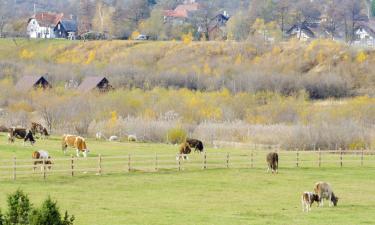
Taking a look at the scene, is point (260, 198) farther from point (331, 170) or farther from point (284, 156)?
point (284, 156)

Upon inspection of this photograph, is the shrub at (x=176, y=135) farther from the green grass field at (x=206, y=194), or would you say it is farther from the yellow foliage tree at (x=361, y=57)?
the yellow foliage tree at (x=361, y=57)

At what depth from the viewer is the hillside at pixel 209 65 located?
96000mm

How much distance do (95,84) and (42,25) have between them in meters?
54.9

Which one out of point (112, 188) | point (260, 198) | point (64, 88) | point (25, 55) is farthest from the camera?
point (25, 55)

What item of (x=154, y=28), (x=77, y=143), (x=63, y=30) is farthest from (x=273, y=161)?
(x=63, y=30)

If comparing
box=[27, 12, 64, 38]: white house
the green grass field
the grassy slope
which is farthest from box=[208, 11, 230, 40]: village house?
the grassy slope

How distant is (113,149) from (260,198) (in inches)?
727

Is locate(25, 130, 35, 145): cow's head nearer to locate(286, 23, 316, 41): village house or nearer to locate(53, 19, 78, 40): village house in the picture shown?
locate(53, 19, 78, 40): village house

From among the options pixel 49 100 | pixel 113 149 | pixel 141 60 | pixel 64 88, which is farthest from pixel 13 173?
pixel 141 60

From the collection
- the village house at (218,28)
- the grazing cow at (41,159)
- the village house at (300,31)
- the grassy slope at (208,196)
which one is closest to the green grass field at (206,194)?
the grassy slope at (208,196)

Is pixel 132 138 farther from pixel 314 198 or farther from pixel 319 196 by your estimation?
pixel 314 198

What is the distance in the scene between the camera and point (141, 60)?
112 meters

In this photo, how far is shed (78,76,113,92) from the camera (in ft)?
293

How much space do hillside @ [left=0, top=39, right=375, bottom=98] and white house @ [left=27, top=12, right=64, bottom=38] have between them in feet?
55.6
